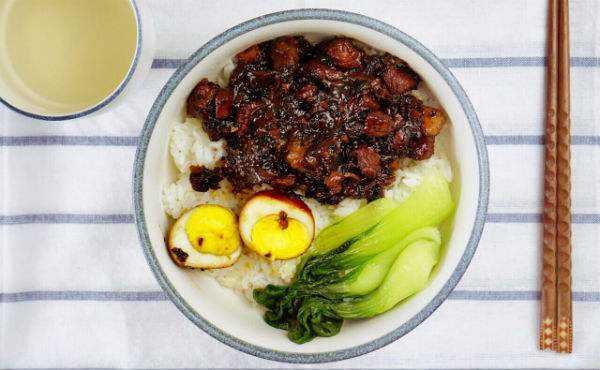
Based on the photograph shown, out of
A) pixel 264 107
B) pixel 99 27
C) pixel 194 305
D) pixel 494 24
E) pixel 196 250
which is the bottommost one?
pixel 194 305

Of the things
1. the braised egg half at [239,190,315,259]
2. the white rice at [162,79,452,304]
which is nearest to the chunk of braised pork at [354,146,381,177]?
the white rice at [162,79,452,304]

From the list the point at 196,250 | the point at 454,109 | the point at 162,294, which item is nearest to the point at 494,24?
the point at 454,109

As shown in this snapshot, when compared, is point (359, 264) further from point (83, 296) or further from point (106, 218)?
point (83, 296)

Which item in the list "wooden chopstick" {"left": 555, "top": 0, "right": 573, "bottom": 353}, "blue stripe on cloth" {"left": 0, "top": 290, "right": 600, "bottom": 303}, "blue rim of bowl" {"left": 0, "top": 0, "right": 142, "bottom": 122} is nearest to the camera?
"blue rim of bowl" {"left": 0, "top": 0, "right": 142, "bottom": 122}

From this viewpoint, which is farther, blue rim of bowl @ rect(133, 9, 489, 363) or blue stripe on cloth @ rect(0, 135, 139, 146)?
blue stripe on cloth @ rect(0, 135, 139, 146)

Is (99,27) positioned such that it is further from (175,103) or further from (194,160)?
(194,160)

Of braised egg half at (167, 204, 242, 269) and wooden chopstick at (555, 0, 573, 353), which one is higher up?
wooden chopstick at (555, 0, 573, 353)

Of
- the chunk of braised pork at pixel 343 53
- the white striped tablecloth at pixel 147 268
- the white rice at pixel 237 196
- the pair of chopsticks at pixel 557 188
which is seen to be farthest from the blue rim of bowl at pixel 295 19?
the pair of chopsticks at pixel 557 188

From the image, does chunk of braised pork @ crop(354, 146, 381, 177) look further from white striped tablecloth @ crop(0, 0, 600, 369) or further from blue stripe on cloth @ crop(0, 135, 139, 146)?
blue stripe on cloth @ crop(0, 135, 139, 146)

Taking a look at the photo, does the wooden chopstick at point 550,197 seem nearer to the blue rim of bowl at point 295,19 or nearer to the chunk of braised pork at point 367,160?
the blue rim of bowl at point 295,19
